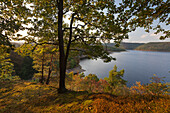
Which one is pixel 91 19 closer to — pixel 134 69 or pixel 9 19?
pixel 9 19

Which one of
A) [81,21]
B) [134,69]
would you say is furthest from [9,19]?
[134,69]

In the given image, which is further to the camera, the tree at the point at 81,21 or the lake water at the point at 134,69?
the lake water at the point at 134,69

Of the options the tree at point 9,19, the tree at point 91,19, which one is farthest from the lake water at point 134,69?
the tree at point 9,19

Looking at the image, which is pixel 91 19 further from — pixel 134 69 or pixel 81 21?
pixel 134 69

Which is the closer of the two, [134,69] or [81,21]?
[81,21]

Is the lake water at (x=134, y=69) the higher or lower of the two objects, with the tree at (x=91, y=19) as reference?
lower

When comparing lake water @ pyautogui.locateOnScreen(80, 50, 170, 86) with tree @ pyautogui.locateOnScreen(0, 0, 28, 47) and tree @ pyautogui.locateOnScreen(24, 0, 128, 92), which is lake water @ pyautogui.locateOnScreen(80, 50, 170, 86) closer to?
tree @ pyautogui.locateOnScreen(24, 0, 128, 92)

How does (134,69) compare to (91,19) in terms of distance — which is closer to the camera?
(91,19)

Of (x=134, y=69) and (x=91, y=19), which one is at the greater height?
(x=91, y=19)

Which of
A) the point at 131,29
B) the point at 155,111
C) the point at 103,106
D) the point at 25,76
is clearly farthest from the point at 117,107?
the point at 25,76

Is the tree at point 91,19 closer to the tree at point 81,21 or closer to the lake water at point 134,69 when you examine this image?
the tree at point 81,21

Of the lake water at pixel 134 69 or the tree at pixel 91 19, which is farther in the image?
the lake water at pixel 134 69

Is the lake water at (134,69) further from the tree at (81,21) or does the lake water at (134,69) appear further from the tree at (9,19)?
the tree at (9,19)

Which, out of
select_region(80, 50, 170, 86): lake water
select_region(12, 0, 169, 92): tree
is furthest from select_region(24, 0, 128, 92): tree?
select_region(80, 50, 170, 86): lake water
